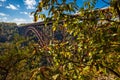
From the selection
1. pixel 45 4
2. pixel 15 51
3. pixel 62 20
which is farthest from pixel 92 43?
pixel 15 51

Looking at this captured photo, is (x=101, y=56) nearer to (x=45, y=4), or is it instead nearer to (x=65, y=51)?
(x=65, y=51)

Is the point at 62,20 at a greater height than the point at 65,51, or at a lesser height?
greater

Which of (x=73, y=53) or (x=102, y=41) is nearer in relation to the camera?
(x=102, y=41)

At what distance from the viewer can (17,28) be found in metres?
123

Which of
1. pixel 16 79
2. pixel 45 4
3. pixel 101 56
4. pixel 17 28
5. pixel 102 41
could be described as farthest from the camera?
pixel 17 28

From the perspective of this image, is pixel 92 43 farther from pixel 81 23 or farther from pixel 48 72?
pixel 48 72

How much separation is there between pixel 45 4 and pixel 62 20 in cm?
54

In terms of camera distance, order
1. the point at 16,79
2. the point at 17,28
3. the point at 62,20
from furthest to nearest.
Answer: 1. the point at 17,28
2. the point at 16,79
3. the point at 62,20

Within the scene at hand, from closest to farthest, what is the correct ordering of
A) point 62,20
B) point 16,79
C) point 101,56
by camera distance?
point 101,56 < point 62,20 < point 16,79

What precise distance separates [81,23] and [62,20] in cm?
43

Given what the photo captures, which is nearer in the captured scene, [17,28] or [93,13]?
[93,13]

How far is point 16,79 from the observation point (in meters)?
13.0

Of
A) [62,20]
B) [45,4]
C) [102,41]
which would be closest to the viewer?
[102,41]

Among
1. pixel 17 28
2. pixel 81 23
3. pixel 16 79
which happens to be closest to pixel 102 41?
pixel 81 23
